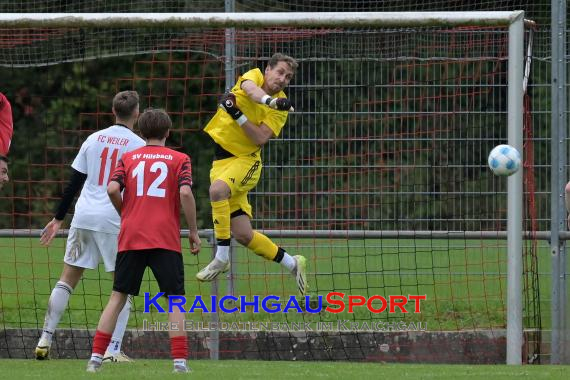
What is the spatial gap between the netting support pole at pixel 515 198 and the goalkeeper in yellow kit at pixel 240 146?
1.70 meters

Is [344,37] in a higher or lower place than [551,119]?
higher

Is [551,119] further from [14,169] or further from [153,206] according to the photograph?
[14,169]

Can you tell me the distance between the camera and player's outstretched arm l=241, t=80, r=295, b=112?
911 cm

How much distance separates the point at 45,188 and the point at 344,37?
8.53 metres

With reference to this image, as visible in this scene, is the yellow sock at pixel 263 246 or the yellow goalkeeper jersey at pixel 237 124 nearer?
the yellow goalkeeper jersey at pixel 237 124

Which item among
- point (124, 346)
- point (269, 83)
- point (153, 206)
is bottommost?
point (124, 346)

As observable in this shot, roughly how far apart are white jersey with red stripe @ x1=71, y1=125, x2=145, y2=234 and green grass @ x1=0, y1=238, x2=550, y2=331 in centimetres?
224

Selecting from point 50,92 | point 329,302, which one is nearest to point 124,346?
point 329,302

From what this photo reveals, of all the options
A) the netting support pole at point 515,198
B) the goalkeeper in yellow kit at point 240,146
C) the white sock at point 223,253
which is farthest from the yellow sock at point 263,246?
the netting support pole at point 515,198

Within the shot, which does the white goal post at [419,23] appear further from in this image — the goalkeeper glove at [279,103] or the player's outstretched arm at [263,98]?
the goalkeeper glove at [279,103]

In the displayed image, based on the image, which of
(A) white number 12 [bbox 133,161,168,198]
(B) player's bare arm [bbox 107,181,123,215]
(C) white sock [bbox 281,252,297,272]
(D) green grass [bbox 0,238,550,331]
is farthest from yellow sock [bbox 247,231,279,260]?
(A) white number 12 [bbox 133,161,168,198]

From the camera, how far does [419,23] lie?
9.42m

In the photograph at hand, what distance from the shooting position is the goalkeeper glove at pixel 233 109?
9492 millimetres

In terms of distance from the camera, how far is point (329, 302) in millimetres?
11602
